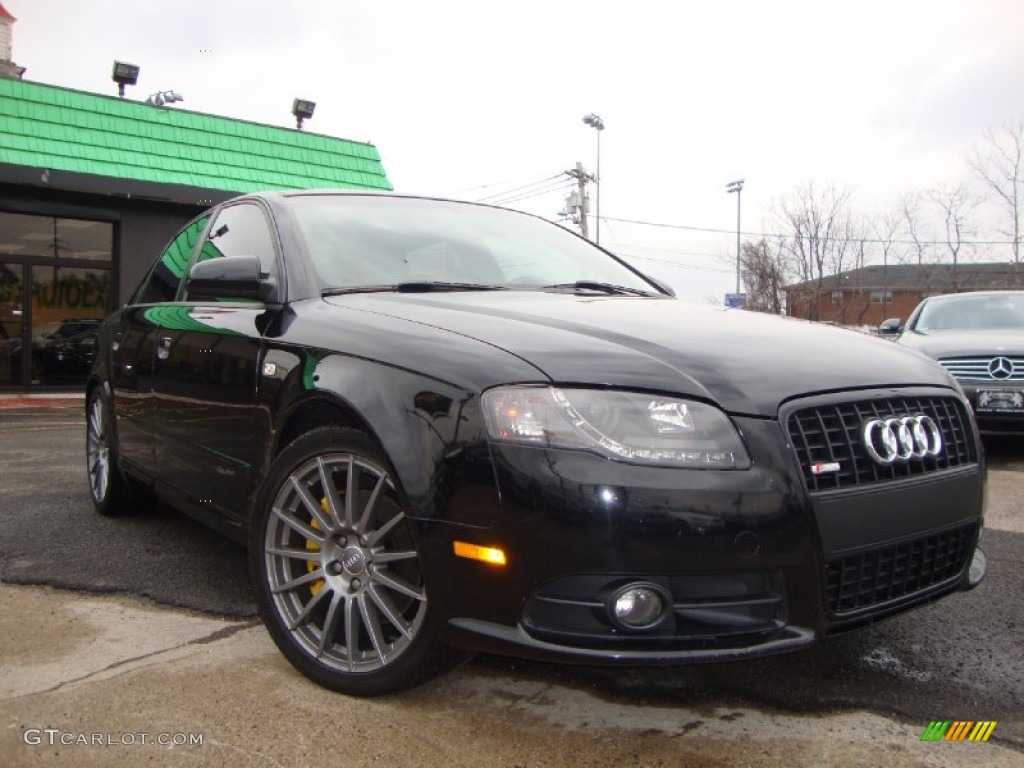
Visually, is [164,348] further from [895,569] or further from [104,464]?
[895,569]

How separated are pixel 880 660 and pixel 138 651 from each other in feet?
7.57

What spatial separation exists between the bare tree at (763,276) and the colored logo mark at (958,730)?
3349 cm

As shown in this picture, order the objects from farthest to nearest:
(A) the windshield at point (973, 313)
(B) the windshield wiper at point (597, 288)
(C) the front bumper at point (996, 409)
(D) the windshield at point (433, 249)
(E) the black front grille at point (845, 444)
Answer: (A) the windshield at point (973, 313)
(C) the front bumper at point (996, 409)
(B) the windshield wiper at point (597, 288)
(D) the windshield at point (433, 249)
(E) the black front grille at point (845, 444)

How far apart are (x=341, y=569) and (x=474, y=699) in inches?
20.2

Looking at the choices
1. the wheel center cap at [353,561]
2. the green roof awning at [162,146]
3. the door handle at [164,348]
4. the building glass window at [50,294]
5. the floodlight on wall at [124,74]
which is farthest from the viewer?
the floodlight on wall at [124,74]

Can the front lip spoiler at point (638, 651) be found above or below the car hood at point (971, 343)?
below

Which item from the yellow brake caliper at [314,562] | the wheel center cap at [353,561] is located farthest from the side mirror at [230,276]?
the wheel center cap at [353,561]

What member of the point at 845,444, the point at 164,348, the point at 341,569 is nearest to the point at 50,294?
the point at 164,348

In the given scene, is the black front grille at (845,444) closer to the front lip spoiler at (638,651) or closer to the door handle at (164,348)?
the front lip spoiler at (638,651)

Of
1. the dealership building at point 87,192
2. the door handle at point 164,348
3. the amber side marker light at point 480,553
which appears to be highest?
the dealership building at point 87,192

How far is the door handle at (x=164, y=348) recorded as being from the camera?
3557mm

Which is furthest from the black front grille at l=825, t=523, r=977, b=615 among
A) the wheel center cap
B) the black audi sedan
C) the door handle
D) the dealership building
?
the dealership building

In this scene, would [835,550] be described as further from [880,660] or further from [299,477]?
[299,477]

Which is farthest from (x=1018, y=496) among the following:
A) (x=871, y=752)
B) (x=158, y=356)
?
(x=158, y=356)
